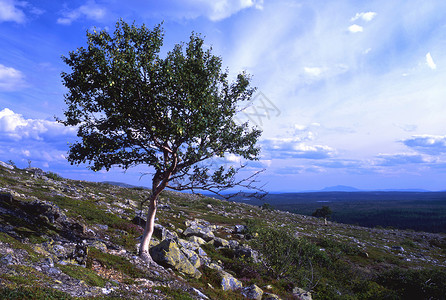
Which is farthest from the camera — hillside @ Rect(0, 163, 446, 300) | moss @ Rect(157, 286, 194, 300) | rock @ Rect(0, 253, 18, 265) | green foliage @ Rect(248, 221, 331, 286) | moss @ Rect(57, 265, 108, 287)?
green foliage @ Rect(248, 221, 331, 286)

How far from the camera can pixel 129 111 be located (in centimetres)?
1681

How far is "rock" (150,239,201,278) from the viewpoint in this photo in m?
18.9

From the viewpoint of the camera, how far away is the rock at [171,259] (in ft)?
61.9

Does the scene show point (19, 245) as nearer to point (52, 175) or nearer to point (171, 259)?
point (171, 259)

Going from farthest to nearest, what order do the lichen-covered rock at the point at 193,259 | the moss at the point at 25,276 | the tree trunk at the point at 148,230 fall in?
the lichen-covered rock at the point at 193,259 < the tree trunk at the point at 148,230 < the moss at the point at 25,276

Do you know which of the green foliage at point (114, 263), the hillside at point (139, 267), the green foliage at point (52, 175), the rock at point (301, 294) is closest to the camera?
the hillside at point (139, 267)

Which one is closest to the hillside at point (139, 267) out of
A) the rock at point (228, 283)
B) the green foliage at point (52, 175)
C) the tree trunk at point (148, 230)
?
the rock at point (228, 283)

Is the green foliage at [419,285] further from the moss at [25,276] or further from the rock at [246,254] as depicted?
the moss at [25,276]

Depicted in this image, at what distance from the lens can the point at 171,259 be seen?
18.9 metres

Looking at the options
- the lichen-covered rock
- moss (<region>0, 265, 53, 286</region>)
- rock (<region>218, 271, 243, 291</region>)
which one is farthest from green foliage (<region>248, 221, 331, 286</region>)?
moss (<region>0, 265, 53, 286</region>)

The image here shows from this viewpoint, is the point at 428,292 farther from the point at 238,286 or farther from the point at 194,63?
the point at 194,63

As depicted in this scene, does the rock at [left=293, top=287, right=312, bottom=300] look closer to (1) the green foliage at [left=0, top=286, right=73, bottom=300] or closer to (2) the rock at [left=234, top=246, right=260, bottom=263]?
(2) the rock at [left=234, top=246, right=260, bottom=263]

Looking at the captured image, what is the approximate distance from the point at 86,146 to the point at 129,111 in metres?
3.92

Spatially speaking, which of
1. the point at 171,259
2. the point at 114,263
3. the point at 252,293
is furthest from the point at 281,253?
the point at 114,263
